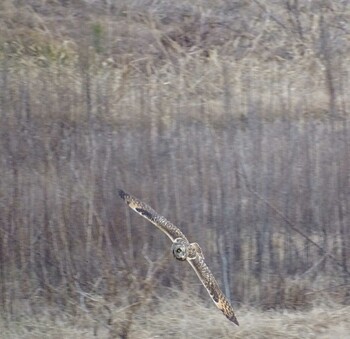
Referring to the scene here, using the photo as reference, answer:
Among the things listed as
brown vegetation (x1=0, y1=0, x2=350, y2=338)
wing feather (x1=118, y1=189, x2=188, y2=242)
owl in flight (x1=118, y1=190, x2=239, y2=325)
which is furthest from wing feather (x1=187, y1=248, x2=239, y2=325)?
brown vegetation (x1=0, y1=0, x2=350, y2=338)

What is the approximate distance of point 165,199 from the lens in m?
7.86

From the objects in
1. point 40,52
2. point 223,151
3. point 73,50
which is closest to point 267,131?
point 223,151

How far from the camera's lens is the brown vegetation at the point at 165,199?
24.9ft

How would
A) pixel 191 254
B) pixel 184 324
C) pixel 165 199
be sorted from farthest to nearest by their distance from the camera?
pixel 165 199 < pixel 184 324 < pixel 191 254

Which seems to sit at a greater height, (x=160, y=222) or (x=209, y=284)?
(x=160, y=222)

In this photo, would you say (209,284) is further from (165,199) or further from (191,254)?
(165,199)

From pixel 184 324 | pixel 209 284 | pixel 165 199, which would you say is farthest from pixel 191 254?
pixel 165 199

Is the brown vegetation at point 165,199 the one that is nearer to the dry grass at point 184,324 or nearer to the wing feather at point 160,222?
the dry grass at point 184,324

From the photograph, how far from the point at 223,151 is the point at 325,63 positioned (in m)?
2.00

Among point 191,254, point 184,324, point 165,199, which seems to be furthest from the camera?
point 165,199

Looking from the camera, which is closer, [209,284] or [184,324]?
[209,284]

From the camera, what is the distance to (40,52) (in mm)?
11141

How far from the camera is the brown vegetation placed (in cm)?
759

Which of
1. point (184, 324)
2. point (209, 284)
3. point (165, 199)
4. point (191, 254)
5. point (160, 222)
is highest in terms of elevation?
point (165, 199)
